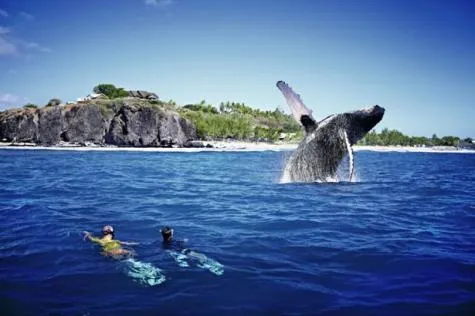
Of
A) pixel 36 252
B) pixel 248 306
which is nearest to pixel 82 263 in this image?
pixel 36 252

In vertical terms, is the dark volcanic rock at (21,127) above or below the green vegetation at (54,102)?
below

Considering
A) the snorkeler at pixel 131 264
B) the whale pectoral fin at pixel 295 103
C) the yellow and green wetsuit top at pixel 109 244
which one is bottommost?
the snorkeler at pixel 131 264

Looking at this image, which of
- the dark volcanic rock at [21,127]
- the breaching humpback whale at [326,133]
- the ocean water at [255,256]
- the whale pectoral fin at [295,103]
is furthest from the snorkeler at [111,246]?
the dark volcanic rock at [21,127]

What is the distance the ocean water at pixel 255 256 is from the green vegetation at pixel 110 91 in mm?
129975

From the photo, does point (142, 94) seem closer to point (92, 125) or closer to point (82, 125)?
point (92, 125)

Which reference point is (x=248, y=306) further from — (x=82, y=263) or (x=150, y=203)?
(x=150, y=203)

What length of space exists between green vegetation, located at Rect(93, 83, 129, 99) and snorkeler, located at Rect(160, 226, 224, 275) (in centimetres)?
13788

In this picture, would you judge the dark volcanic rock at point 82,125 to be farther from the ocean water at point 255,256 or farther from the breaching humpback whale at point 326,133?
the breaching humpback whale at point 326,133

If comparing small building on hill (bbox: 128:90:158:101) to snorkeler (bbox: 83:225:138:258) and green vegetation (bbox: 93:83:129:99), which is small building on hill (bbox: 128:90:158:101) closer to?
green vegetation (bbox: 93:83:129:99)

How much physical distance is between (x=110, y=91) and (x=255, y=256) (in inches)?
5813

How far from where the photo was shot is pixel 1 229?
12.8m

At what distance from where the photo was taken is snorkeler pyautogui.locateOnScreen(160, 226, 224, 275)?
913 cm

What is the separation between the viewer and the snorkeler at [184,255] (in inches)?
360

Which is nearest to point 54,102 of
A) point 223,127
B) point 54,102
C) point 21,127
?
point 54,102
